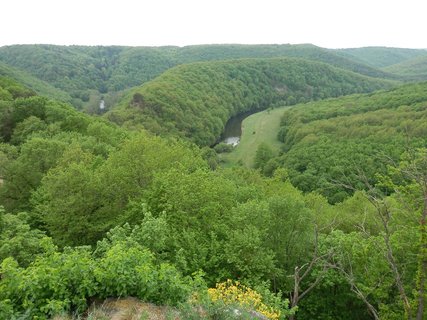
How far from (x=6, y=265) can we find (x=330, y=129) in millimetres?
127496

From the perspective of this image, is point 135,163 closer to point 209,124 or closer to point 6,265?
point 6,265

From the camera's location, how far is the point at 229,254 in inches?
854

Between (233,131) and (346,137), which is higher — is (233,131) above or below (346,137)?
below

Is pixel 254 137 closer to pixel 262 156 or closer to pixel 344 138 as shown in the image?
pixel 262 156

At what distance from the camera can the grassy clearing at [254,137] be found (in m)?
116

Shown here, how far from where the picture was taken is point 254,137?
14025 cm

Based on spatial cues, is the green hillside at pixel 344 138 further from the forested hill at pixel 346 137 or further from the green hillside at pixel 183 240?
the green hillside at pixel 183 240

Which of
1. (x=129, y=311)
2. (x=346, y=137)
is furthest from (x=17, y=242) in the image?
(x=346, y=137)

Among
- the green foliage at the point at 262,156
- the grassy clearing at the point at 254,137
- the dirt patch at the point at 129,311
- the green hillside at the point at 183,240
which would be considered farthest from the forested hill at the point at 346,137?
Answer: the dirt patch at the point at 129,311

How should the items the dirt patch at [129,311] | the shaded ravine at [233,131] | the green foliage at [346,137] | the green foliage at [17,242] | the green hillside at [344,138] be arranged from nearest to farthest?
the dirt patch at [129,311]
the green foliage at [17,242]
the green foliage at [346,137]
the green hillside at [344,138]
the shaded ravine at [233,131]

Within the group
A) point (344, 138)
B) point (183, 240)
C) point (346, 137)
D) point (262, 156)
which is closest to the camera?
point (183, 240)

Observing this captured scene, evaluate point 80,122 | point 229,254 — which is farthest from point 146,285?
point 80,122

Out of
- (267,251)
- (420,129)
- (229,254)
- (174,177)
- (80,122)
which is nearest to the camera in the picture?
(229,254)

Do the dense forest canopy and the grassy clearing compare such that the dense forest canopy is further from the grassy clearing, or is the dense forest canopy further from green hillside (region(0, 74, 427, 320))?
the grassy clearing
